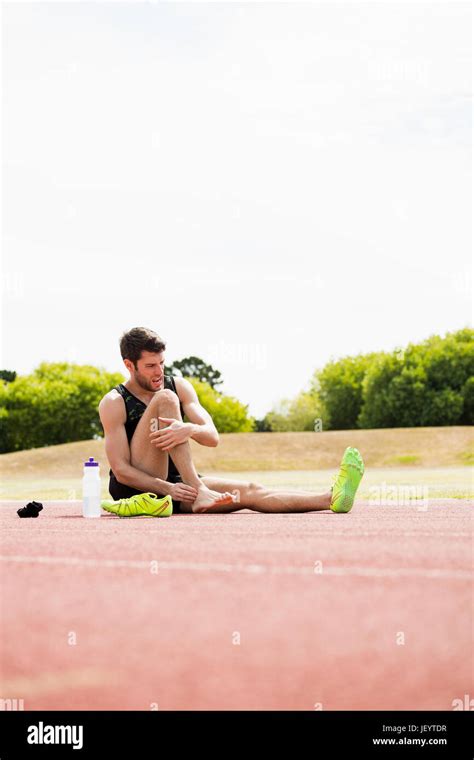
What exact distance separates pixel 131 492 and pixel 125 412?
693 mm

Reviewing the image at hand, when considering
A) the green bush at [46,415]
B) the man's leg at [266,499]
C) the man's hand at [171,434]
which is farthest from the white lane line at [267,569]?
the green bush at [46,415]

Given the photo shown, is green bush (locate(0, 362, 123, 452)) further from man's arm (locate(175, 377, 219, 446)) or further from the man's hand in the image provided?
the man's hand

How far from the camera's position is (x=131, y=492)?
7.68 m

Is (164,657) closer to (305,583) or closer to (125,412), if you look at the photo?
(305,583)

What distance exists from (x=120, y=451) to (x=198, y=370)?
8488 centimetres

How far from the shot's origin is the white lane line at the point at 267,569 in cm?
398

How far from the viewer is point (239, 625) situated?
10.4ft

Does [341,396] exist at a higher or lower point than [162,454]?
higher

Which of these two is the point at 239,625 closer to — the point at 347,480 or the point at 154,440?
the point at 154,440

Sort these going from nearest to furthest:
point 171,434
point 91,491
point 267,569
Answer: point 267,569
point 171,434
point 91,491

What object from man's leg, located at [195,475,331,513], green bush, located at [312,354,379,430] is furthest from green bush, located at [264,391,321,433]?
man's leg, located at [195,475,331,513]

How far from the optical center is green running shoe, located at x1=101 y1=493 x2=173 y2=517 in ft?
23.6

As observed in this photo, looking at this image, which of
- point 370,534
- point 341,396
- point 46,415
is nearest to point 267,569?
point 370,534

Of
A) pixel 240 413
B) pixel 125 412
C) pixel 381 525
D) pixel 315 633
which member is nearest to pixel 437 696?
pixel 315 633
